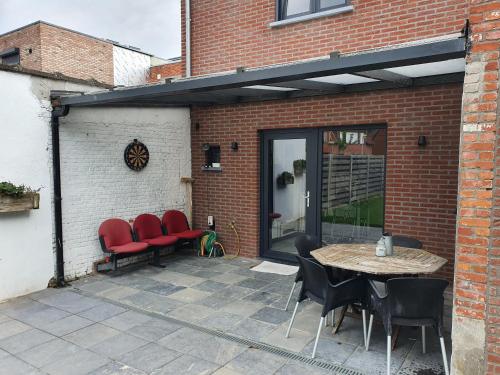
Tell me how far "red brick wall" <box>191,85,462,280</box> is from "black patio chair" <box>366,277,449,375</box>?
2068 millimetres

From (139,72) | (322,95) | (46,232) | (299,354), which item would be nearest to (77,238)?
(46,232)

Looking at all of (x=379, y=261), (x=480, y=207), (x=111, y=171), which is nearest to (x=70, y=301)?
(x=111, y=171)

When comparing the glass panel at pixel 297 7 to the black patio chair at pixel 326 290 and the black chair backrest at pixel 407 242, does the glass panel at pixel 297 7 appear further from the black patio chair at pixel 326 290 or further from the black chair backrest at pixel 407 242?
the black patio chair at pixel 326 290

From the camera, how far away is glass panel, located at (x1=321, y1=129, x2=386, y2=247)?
5.86 meters

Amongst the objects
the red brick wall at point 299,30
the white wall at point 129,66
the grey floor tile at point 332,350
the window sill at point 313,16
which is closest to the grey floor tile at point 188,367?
the grey floor tile at point 332,350

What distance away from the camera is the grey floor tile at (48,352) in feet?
11.9

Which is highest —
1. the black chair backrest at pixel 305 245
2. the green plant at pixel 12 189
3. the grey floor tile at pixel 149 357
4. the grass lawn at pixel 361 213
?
the green plant at pixel 12 189

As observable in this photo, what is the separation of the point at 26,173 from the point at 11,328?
2043 mm

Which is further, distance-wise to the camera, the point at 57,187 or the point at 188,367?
the point at 57,187

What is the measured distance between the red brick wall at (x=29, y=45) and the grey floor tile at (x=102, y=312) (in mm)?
12507

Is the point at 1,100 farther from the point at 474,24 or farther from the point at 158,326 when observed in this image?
the point at 474,24

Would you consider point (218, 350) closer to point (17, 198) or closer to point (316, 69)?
point (316, 69)

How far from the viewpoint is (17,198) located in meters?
5.01

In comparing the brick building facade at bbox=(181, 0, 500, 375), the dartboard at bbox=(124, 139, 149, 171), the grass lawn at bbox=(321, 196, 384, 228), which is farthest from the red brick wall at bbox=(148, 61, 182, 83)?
the grass lawn at bbox=(321, 196, 384, 228)
